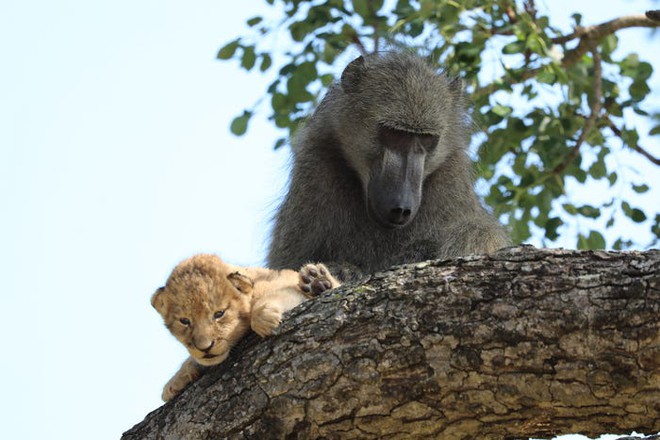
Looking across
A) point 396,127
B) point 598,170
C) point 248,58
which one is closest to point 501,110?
point 598,170

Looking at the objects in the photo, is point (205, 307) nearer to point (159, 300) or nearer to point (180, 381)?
point (159, 300)

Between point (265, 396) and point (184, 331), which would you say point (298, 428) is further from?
point (184, 331)

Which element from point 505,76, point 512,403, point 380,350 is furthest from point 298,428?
point 505,76

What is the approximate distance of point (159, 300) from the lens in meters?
4.43

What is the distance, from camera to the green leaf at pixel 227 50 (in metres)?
8.84

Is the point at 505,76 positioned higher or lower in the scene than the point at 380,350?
higher

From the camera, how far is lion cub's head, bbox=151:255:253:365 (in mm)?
4328

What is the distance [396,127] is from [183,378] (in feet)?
9.05

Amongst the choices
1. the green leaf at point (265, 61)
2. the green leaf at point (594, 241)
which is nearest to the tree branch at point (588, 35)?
the green leaf at point (594, 241)

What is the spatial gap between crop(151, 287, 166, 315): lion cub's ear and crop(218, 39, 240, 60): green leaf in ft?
15.5

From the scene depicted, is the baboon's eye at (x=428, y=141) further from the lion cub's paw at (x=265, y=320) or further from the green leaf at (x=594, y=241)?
the lion cub's paw at (x=265, y=320)

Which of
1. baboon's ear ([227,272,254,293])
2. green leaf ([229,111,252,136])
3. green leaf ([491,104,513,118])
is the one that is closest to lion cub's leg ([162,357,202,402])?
baboon's ear ([227,272,254,293])

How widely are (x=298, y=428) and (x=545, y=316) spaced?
3.80 feet

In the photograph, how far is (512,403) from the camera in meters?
3.95
